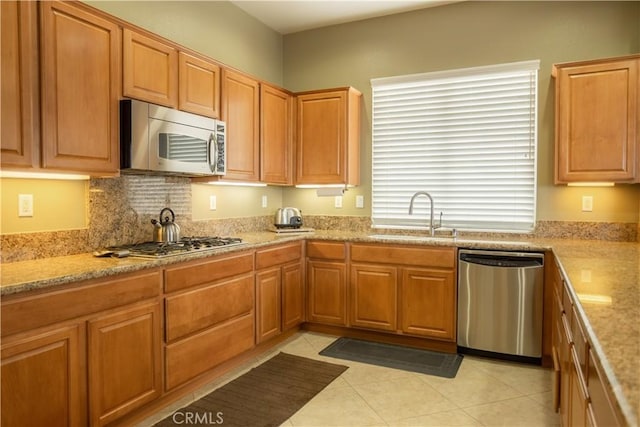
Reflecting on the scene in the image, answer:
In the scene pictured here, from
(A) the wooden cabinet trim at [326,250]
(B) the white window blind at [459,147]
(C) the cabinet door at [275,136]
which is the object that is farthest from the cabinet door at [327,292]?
(C) the cabinet door at [275,136]

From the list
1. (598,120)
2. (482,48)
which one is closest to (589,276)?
(598,120)

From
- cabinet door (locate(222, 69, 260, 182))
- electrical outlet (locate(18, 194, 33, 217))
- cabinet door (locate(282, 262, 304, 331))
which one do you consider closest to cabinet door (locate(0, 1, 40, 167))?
electrical outlet (locate(18, 194, 33, 217))

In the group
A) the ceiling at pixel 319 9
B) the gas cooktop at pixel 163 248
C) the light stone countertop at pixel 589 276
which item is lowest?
Answer: the light stone countertop at pixel 589 276

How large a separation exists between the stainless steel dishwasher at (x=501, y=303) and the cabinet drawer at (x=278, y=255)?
134cm

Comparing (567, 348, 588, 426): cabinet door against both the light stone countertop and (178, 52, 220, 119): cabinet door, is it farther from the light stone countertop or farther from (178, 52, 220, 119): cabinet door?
(178, 52, 220, 119): cabinet door

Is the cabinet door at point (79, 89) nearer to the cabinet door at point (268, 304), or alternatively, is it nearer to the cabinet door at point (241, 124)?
the cabinet door at point (241, 124)

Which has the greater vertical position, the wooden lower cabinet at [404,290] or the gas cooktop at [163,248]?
the gas cooktop at [163,248]

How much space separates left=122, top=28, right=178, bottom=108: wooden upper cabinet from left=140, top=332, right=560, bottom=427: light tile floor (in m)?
1.87

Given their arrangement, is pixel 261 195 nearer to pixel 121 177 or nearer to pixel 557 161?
pixel 121 177

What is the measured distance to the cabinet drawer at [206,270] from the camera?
2.52 meters

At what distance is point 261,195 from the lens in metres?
4.38

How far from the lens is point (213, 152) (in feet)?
10.2

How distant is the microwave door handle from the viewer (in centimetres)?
310

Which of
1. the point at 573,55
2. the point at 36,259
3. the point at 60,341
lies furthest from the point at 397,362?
the point at 573,55
